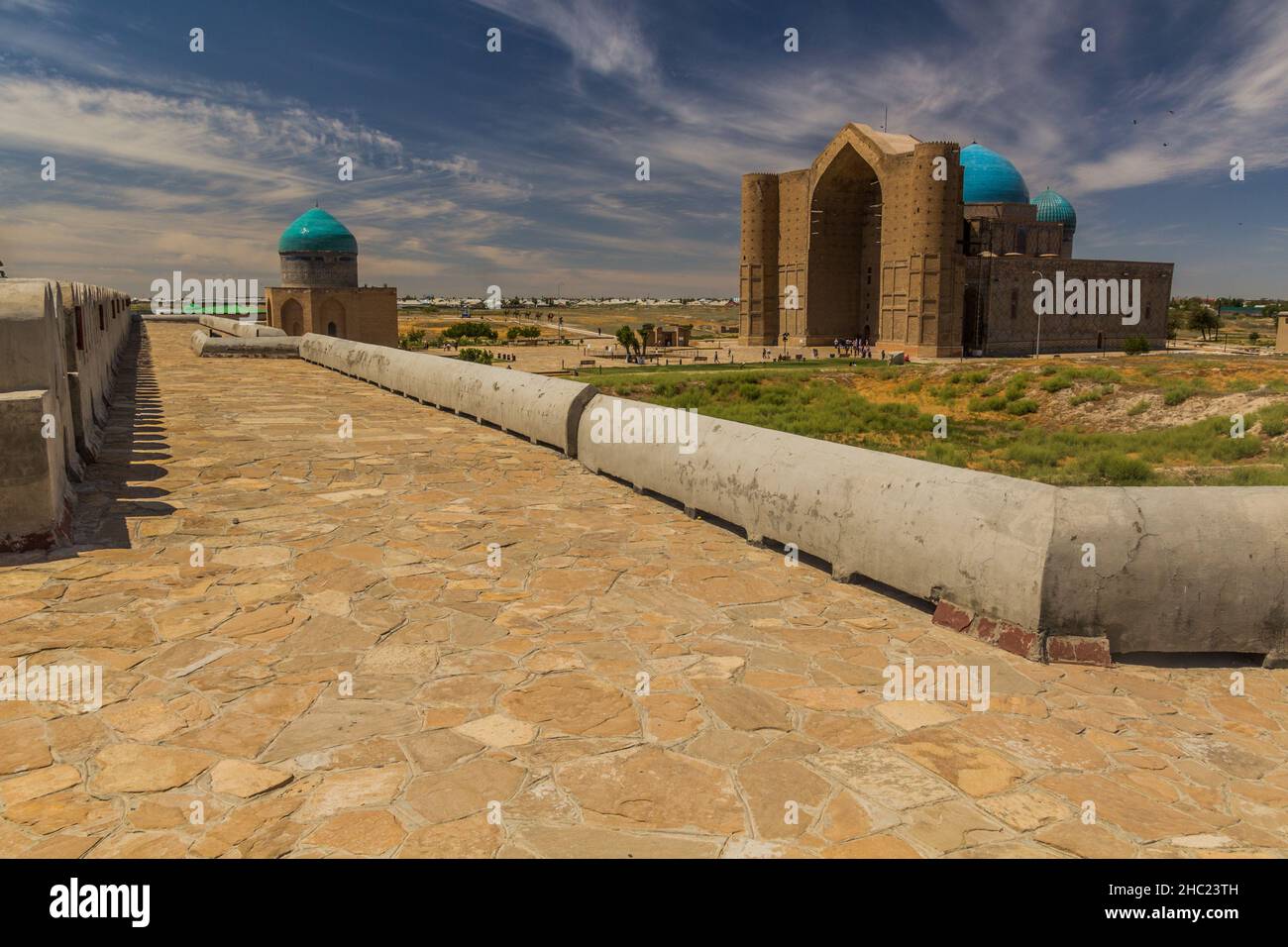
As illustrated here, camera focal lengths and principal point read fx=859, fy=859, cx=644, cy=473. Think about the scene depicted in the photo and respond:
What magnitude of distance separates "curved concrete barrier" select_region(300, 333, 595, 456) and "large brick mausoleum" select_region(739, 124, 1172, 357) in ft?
121

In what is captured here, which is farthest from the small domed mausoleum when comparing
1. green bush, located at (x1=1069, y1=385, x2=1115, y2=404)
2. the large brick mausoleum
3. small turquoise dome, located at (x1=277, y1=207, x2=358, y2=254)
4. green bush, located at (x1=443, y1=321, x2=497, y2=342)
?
green bush, located at (x1=1069, y1=385, x2=1115, y2=404)

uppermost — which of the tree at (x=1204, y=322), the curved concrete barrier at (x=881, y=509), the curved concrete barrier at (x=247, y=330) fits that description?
the tree at (x=1204, y=322)

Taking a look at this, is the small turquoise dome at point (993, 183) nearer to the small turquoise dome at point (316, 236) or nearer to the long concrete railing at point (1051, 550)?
the small turquoise dome at point (316, 236)

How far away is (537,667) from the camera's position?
13.9 ft

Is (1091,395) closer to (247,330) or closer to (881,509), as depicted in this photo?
(881,509)

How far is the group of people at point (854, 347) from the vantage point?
164ft

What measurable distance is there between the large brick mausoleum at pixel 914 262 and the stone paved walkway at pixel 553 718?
44325mm

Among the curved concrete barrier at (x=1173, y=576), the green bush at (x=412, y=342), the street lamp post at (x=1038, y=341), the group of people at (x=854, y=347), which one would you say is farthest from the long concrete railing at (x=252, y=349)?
the street lamp post at (x=1038, y=341)

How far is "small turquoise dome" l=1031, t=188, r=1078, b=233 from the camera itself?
60688 mm

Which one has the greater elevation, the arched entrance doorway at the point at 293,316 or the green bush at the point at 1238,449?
the arched entrance doorway at the point at 293,316

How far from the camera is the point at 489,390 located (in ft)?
38.4

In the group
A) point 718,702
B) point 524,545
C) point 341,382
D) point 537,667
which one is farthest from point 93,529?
point 341,382
